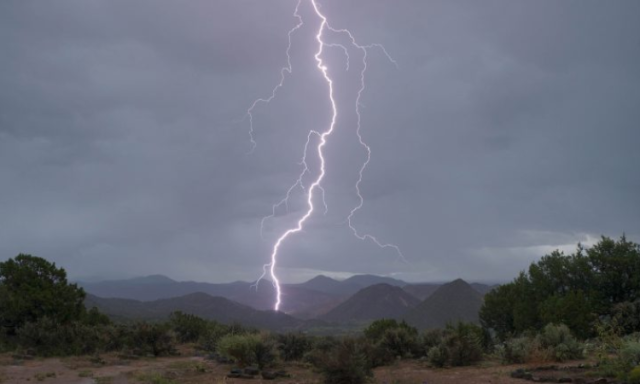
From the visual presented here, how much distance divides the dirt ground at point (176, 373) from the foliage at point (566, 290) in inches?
601

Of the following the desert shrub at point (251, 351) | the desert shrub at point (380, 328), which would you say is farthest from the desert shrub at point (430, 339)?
the desert shrub at point (251, 351)

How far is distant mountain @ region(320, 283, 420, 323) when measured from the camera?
4234 inches

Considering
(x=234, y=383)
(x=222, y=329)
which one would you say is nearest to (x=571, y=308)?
(x=222, y=329)

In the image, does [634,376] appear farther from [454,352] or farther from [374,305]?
[374,305]

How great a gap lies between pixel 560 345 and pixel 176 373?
12.6 meters

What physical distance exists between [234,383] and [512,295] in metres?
28.5

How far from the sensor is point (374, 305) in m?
111

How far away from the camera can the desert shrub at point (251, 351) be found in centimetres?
1667

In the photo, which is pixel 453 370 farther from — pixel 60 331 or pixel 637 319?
pixel 60 331

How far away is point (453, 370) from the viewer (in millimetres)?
15609

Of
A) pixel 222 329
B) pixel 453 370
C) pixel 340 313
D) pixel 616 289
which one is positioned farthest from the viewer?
Answer: pixel 340 313

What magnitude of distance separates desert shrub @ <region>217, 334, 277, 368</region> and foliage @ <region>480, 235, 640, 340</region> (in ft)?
59.5

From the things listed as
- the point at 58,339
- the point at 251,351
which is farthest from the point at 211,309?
the point at 251,351

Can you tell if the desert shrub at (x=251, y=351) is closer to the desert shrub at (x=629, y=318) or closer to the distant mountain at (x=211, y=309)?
the desert shrub at (x=629, y=318)
